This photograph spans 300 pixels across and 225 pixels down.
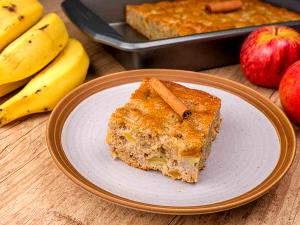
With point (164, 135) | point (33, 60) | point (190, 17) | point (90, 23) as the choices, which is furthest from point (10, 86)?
point (190, 17)

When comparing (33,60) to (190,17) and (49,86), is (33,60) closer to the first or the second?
(49,86)

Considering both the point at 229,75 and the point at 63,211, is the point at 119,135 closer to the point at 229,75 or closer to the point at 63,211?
the point at 63,211

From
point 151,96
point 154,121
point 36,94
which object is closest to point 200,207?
point 154,121

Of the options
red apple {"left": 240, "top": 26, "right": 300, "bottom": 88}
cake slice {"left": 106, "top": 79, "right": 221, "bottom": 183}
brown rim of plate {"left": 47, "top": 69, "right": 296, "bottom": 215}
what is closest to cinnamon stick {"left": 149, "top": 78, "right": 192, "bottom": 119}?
cake slice {"left": 106, "top": 79, "right": 221, "bottom": 183}

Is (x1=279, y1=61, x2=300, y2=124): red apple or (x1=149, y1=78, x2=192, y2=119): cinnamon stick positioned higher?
(x1=149, y1=78, x2=192, y2=119): cinnamon stick

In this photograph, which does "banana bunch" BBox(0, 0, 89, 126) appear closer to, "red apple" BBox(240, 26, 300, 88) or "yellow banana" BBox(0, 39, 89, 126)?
"yellow banana" BBox(0, 39, 89, 126)

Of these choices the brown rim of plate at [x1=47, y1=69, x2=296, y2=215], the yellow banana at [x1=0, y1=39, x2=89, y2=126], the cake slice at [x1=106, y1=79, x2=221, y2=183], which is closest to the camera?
the brown rim of plate at [x1=47, y1=69, x2=296, y2=215]
